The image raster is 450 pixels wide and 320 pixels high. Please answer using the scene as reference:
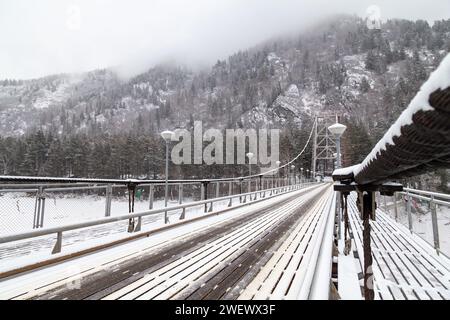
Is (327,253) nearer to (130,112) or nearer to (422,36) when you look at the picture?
(130,112)

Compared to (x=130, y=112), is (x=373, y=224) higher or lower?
lower

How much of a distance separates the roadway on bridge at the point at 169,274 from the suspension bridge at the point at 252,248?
2 cm

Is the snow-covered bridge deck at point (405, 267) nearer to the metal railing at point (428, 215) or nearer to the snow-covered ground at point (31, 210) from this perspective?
the metal railing at point (428, 215)

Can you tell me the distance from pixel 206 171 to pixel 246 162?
7976mm

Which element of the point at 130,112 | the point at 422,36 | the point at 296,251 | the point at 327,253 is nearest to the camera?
the point at 327,253

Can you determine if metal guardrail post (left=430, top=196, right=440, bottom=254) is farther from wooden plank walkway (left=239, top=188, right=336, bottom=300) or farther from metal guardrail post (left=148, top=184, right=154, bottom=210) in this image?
metal guardrail post (left=148, top=184, right=154, bottom=210)

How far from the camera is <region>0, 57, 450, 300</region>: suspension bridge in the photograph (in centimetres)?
169

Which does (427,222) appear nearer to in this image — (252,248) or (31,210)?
(252,248)

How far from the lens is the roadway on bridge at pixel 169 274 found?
316cm

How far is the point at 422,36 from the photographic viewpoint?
494 ft

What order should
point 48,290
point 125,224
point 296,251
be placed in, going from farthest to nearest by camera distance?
point 125,224
point 296,251
point 48,290

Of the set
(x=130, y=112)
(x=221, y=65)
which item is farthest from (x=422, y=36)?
(x=130, y=112)

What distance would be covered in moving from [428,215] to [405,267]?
5.68 feet

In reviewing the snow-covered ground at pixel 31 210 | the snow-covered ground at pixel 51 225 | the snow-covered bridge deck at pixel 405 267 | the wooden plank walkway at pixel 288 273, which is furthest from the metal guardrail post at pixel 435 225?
the snow-covered ground at pixel 31 210
